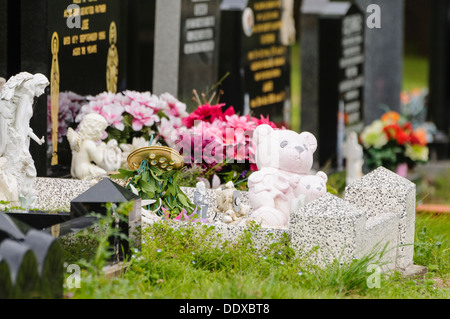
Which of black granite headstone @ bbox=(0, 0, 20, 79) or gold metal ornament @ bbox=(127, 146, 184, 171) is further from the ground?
black granite headstone @ bbox=(0, 0, 20, 79)

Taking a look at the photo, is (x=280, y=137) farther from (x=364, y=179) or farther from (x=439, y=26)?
(x=439, y=26)

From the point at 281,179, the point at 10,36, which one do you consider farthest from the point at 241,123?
the point at 10,36

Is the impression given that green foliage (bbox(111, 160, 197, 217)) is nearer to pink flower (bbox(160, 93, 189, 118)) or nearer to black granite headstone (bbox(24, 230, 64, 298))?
black granite headstone (bbox(24, 230, 64, 298))

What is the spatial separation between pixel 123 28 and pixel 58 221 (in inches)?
144

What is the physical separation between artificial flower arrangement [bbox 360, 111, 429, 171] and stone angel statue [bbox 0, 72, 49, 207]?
5600mm

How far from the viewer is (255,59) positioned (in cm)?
1059

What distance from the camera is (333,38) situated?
1224cm

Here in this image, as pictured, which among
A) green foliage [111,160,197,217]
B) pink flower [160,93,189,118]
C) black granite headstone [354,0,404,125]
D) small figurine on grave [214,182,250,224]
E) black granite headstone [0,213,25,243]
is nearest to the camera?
black granite headstone [0,213,25,243]

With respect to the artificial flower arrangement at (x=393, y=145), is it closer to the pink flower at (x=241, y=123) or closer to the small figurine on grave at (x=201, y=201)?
the pink flower at (x=241, y=123)

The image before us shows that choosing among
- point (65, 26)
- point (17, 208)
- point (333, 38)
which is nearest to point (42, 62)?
point (65, 26)

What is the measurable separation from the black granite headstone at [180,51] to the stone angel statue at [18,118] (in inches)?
132

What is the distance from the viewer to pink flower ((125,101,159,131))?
7777mm

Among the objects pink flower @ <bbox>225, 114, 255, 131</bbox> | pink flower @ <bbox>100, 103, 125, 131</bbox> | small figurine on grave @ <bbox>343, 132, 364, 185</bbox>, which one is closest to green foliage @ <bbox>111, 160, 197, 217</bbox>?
pink flower @ <bbox>225, 114, 255, 131</bbox>

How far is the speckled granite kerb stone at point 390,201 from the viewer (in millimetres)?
5840
